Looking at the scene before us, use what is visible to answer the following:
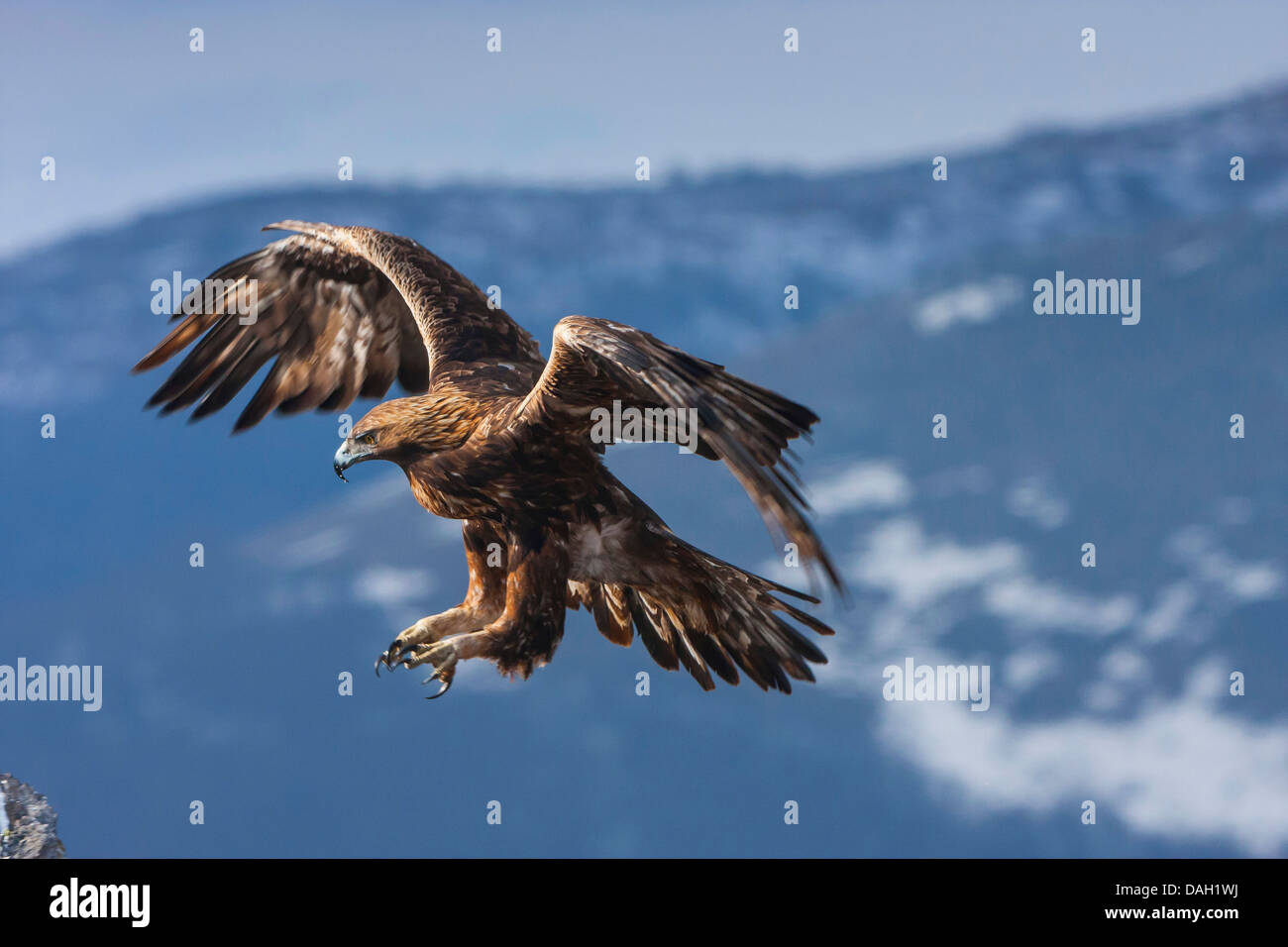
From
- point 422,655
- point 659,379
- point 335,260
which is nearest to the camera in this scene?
point 659,379

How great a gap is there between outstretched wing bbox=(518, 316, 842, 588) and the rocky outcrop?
3980mm

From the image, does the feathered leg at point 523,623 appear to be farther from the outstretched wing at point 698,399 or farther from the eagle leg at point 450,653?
the outstretched wing at point 698,399

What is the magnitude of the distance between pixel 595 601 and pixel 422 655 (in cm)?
123

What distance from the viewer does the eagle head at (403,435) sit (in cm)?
607

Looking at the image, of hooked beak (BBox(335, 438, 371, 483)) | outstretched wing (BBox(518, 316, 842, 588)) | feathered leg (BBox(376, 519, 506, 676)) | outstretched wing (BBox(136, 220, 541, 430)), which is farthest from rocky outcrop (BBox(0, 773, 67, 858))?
outstretched wing (BBox(518, 316, 842, 588))

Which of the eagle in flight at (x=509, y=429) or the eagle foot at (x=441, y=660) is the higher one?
the eagle in flight at (x=509, y=429)

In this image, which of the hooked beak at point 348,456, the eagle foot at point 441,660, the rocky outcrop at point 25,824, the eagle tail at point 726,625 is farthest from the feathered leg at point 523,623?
the rocky outcrop at point 25,824

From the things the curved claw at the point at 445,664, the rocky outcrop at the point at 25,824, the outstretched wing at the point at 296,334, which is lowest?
the rocky outcrop at the point at 25,824

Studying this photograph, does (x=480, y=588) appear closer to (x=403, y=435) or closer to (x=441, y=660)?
(x=441, y=660)

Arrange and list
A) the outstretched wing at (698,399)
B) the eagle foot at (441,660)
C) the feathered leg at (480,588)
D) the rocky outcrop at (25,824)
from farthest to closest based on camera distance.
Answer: the rocky outcrop at (25,824) < the feathered leg at (480,588) < the eagle foot at (441,660) < the outstretched wing at (698,399)

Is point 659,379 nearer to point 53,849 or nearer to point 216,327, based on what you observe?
point 216,327

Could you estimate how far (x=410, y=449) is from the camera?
6109mm

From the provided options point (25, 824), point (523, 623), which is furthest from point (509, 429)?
point (25, 824)
